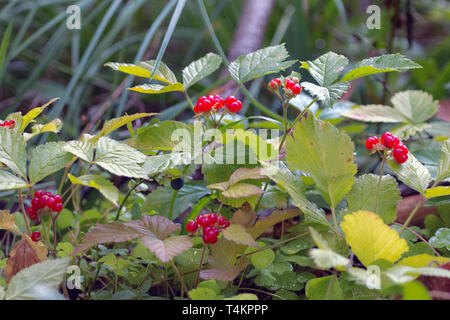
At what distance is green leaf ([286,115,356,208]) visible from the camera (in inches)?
18.9

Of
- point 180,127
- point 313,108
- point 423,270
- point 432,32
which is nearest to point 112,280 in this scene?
point 180,127

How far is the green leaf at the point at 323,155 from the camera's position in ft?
1.58

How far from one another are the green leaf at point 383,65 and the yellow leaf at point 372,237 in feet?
0.66

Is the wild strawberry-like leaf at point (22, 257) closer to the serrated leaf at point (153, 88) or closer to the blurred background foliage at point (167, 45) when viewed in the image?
the serrated leaf at point (153, 88)

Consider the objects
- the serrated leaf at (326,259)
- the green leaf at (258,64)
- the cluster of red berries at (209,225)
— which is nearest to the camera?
the serrated leaf at (326,259)

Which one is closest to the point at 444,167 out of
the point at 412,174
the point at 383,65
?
the point at 412,174

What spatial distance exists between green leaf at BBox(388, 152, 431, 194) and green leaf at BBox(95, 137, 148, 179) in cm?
32

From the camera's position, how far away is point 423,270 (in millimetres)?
370

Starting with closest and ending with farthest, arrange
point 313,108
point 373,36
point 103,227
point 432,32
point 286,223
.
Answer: point 103,227 < point 286,223 < point 313,108 < point 373,36 < point 432,32

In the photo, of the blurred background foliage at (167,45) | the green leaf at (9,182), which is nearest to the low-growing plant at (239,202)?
the green leaf at (9,182)

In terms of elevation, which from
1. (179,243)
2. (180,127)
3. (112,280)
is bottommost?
(112,280)
